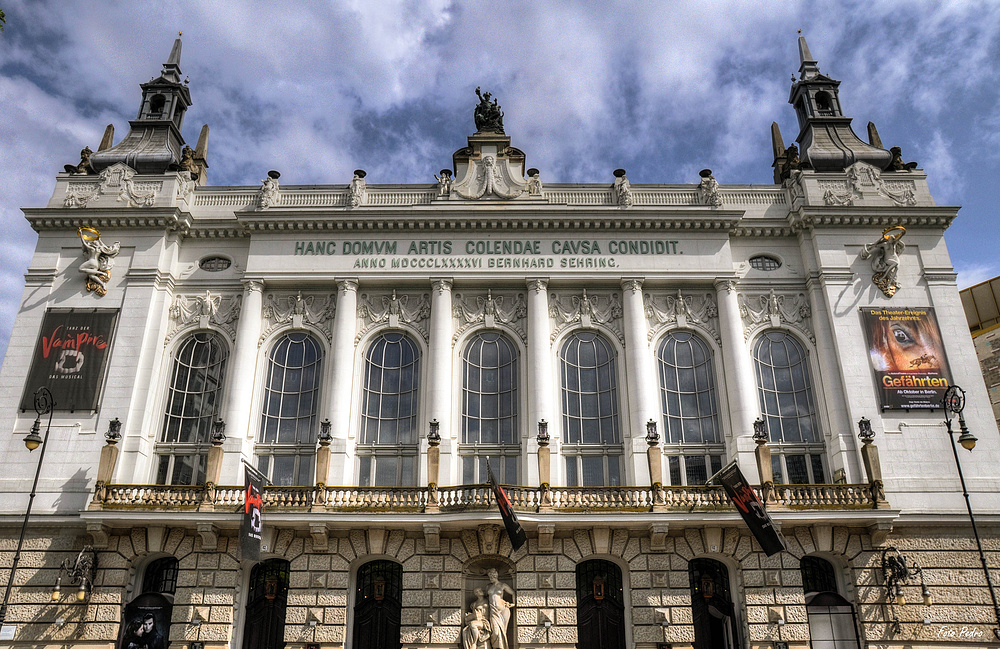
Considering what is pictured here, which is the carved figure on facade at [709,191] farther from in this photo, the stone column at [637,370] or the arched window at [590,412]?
the arched window at [590,412]

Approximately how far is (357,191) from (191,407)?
1240 cm

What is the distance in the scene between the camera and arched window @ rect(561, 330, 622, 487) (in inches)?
1218

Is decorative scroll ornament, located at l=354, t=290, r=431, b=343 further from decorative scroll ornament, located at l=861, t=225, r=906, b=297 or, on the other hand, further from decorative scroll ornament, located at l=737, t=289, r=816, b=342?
decorative scroll ornament, located at l=861, t=225, r=906, b=297

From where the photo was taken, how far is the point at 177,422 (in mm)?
31922

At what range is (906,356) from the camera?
103 ft

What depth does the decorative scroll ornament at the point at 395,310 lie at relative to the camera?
3366 cm

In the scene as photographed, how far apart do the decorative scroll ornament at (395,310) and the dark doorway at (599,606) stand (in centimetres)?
1231

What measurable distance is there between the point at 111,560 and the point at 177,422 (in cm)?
635

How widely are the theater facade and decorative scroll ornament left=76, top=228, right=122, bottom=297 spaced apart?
0.54 feet

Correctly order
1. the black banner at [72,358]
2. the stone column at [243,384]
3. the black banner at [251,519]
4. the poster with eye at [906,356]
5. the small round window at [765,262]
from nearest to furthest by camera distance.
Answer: the black banner at [251,519]
the stone column at [243,384]
the poster with eye at [906,356]
the black banner at [72,358]
the small round window at [765,262]

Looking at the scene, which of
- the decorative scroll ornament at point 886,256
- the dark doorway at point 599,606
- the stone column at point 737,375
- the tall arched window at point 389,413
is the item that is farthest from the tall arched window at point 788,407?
the tall arched window at point 389,413

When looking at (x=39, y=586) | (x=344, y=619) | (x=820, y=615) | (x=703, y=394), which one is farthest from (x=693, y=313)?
(x=39, y=586)

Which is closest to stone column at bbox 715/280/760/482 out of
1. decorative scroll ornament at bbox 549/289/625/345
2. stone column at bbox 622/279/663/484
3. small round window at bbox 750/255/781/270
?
small round window at bbox 750/255/781/270

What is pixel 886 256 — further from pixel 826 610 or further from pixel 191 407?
pixel 191 407
